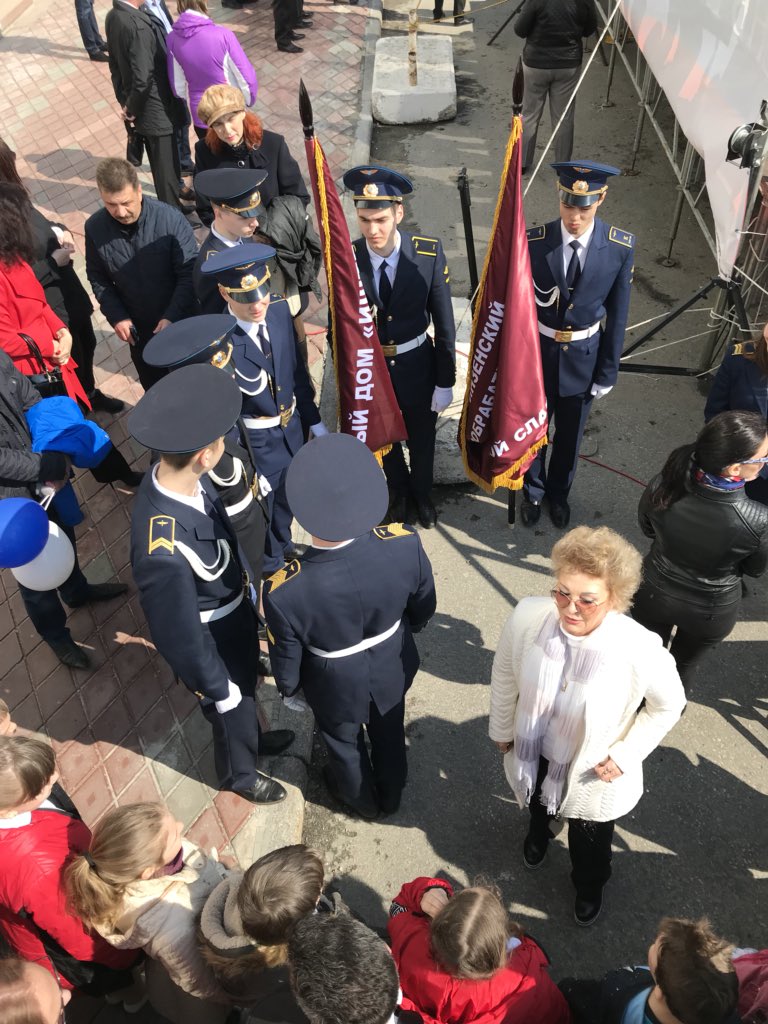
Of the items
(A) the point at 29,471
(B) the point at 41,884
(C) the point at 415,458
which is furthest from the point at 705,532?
(A) the point at 29,471

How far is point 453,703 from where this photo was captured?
148 inches

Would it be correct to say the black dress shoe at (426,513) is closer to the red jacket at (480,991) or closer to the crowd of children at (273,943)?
the crowd of children at (273,943)

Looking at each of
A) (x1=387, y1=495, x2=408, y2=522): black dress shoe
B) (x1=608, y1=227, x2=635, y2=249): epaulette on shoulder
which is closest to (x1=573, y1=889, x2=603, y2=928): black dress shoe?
(x1=387, y1=495, x2=408, y2=522): black dress shoe

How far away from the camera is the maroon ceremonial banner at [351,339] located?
381 cm

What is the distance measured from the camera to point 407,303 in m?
3.99

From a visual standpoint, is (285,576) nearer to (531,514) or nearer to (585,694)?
(585,694)

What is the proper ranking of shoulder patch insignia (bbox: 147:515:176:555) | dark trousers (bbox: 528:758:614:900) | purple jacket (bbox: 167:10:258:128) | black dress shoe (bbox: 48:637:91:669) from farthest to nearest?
purple jacket (bbox: 167:10:258:128), black dress shoe (bbox: 48:637:91:669), dark trousers (bbox: 528:758:614:900), shoulder patch insignia (bbox: 147:515:176:555)

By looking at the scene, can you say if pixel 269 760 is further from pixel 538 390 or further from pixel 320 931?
pixel 538 390

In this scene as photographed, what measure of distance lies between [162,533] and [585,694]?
1.50 m

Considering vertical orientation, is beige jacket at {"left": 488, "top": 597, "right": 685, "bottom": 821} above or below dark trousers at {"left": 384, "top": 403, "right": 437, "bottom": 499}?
above


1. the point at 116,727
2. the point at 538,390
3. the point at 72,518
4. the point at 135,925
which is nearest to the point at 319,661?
the point at 135,925

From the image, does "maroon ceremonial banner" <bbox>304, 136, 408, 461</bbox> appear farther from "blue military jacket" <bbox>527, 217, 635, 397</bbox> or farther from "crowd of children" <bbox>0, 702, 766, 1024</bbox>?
"crowd of children" <bbox>0, 702, 766, 1024</bbox>

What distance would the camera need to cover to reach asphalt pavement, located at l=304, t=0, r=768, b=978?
3035mm

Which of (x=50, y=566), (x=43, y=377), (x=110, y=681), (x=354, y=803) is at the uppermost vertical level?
(x=43, y=377)
